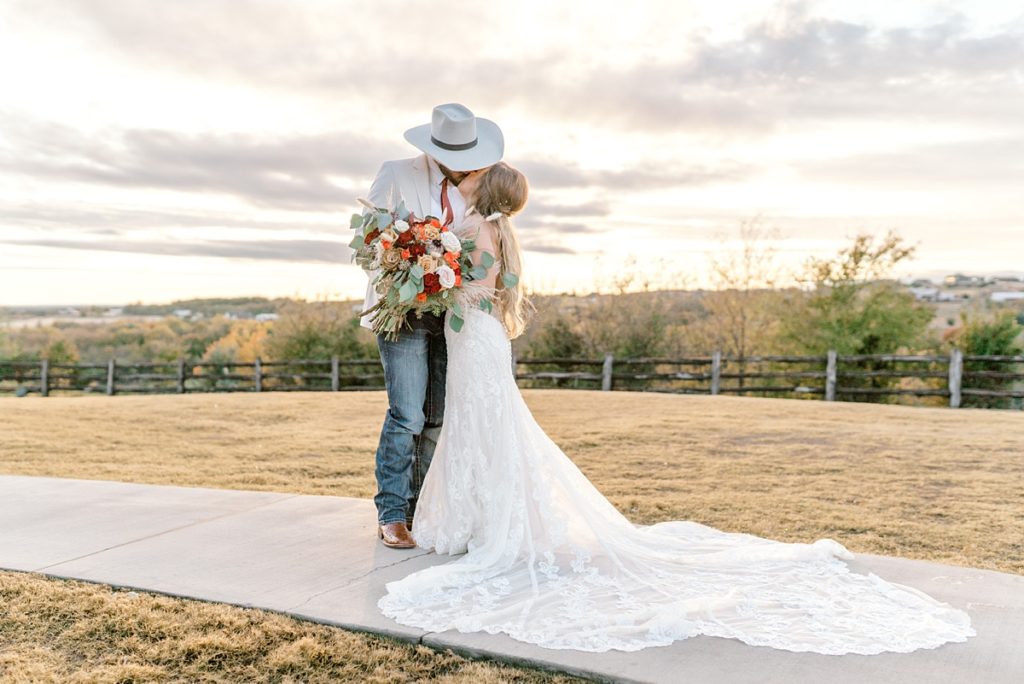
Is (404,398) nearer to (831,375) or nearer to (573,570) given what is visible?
(573,570)

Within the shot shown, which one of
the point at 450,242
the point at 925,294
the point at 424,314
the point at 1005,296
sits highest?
the point at 1005,296

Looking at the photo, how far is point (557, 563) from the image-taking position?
150 inches

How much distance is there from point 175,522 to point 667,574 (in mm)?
2738

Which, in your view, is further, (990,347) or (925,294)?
(925,294)

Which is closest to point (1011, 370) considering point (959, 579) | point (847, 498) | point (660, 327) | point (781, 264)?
point (781, 264)

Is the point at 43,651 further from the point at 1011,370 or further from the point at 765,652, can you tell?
the point at 1011,370

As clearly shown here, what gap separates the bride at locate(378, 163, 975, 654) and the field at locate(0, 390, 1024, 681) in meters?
0.45

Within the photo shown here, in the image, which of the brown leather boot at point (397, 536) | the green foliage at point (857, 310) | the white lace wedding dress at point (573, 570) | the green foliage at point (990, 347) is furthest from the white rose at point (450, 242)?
the green foliage at point (857, 310)

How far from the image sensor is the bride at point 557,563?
316cm

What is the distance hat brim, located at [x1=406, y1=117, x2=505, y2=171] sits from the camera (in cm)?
409

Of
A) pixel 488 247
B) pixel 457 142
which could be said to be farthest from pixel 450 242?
pixel 457 142

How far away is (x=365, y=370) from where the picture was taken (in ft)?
80.4

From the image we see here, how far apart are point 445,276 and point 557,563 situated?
137 centimetres

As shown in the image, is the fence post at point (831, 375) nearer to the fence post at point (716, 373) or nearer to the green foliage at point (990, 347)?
the fence post at point (716, 373)
